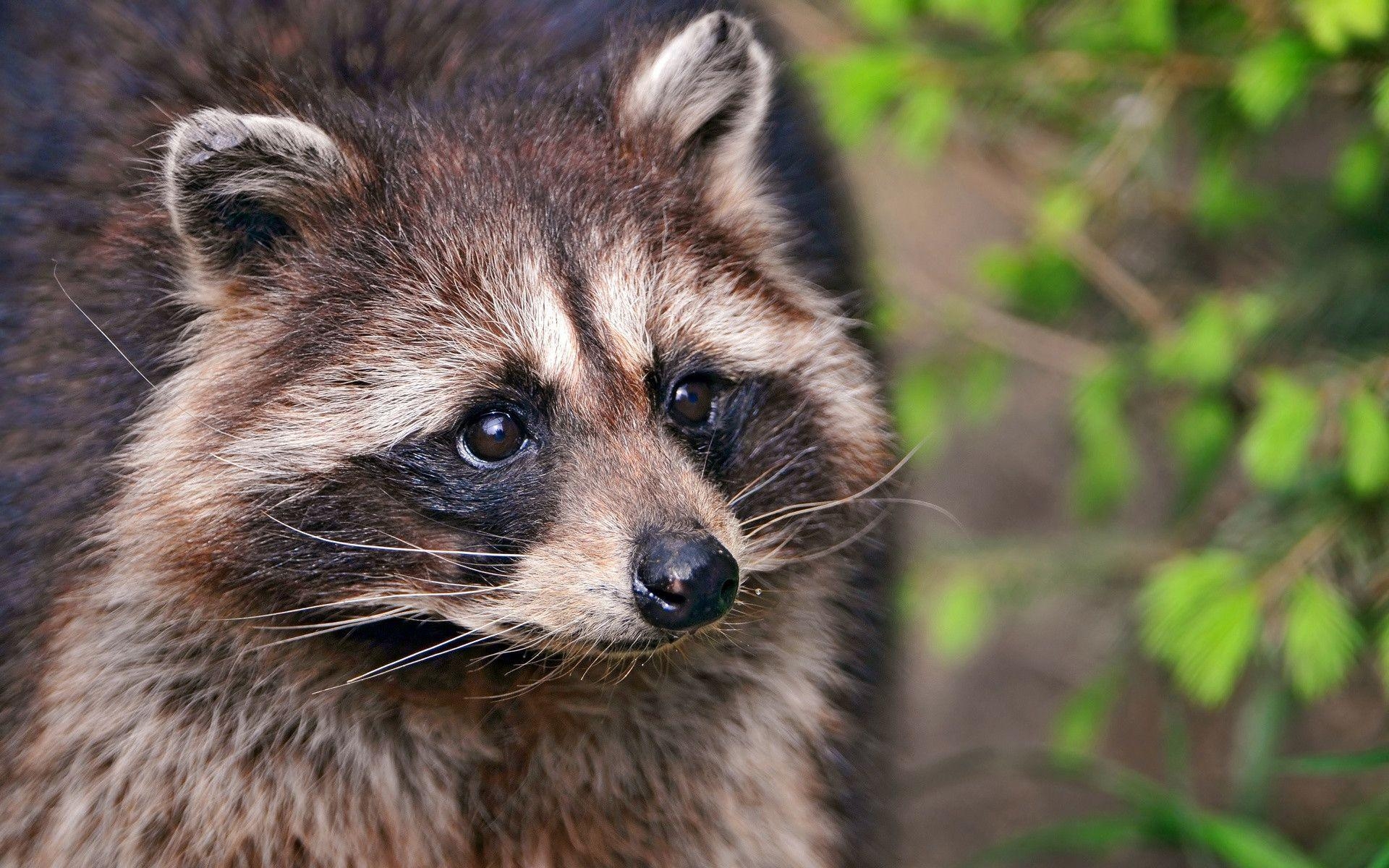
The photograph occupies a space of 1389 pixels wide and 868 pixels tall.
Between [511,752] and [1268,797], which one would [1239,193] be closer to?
[1268,797]

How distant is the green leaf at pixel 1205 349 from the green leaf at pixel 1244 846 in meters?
0.94

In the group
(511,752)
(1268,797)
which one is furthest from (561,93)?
(1268,797)

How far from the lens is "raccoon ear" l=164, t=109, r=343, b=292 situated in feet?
6.18

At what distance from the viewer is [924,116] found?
9.87ft

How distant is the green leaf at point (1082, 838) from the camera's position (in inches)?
119

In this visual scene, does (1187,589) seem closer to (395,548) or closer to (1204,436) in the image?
(1204,436)

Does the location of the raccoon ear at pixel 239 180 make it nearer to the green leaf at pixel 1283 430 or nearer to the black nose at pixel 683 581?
the black nose at pixel 683 581

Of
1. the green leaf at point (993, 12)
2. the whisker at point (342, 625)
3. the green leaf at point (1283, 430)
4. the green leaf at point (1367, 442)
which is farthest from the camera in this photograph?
the green leaf at point (993, 12)

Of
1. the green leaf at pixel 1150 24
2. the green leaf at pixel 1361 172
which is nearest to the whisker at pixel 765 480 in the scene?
the green leaf at pixel 1150 24

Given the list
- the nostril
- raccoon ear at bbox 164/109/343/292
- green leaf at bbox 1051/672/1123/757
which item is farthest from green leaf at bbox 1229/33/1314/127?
raccoon ear at bbox 164/109/343/292

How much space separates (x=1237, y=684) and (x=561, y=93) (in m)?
2.70

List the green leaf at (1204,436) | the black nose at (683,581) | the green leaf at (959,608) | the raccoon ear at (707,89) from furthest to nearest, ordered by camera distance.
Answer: the green leaf at (959,608) < the green leaf at (1204,436) < the raccoon ear at (707,89) < the black nose at (683,581)

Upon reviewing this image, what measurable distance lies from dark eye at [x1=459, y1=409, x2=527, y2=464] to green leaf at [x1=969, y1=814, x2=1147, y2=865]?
173 centimetres

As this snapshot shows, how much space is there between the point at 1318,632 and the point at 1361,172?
0.89 m
